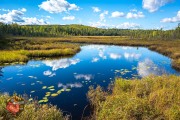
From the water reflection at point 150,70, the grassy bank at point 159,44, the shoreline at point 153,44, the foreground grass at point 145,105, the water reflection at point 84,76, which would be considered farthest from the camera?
the shoreline at point 153,44

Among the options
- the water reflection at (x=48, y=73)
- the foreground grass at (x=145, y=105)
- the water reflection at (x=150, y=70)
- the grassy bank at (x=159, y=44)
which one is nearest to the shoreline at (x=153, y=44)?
the grassy bank at (x=159, y=44)

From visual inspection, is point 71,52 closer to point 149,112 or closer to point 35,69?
Result: point 35,69

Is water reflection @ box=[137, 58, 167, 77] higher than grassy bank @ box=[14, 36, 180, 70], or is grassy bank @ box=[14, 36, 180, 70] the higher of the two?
grassy bank @ box=[14, 36, 180, 70]

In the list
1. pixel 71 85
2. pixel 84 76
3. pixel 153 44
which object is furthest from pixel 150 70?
pixel 153 44

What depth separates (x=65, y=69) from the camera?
98.5 ft

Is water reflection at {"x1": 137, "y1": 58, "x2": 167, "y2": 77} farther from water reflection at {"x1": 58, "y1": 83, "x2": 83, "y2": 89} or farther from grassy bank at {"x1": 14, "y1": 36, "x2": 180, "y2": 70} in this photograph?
water reflection at {"x1": 58, "y1": 83, "x2": 83, "y2": 89}

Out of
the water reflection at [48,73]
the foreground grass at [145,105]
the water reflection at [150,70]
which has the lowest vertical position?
the water reflection at [48,73]

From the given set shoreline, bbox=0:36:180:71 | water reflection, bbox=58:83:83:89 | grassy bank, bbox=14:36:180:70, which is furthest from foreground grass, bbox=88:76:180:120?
grassy bank, bbox=14:36:180:70

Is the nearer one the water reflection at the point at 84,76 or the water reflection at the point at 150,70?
the water reflection at the point at 84,76

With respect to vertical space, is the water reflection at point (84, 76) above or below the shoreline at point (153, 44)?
below

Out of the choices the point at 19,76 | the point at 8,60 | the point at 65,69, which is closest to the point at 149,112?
the point at 19,76

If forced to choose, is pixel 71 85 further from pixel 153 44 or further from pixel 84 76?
pixel 153 44

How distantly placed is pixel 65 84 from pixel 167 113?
41.1 ft

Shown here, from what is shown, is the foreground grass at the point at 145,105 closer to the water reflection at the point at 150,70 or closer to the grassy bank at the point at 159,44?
the water reflection at the point at 150,70
